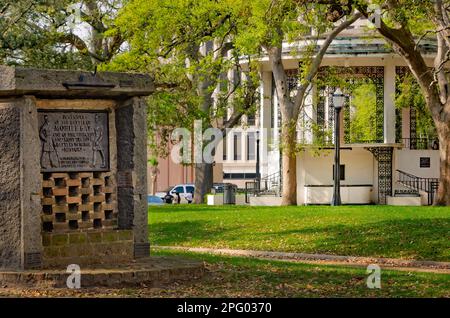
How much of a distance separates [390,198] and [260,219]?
13199mm

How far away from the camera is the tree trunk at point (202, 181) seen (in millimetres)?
44688

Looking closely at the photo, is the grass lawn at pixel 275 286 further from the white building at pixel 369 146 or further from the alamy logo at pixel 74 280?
the white building at pixel 369 146

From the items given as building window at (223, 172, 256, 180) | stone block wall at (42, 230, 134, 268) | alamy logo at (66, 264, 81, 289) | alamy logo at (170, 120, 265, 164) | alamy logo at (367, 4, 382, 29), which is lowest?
alamy logo at (66, 264, 81, 289)

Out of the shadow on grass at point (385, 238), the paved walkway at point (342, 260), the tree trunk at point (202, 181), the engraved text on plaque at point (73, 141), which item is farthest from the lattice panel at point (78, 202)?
the tree trunk at point (202, 181)

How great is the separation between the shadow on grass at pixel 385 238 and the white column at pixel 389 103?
615 inches

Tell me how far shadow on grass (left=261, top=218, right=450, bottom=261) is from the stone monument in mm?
7532

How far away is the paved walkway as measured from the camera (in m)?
18.6

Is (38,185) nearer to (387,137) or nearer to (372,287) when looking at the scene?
(372,287)

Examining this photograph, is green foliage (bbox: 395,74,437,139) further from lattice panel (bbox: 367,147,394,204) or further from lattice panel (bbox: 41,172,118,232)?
lattice panel (bbox: 41,172,118,232)

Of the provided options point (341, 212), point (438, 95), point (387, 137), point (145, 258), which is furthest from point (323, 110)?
point (145, 258)

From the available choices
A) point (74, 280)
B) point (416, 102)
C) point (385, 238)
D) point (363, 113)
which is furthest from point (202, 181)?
point (74, 280)

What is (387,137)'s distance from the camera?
38938 mm

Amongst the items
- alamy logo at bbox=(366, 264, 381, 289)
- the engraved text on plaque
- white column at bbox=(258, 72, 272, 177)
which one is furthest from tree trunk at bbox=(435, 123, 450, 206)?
the engraved text on plaque

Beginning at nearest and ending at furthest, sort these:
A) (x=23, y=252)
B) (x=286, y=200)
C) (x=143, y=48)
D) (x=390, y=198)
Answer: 1. (x=23, y=252)
2. (x=143, y=48)
3. (x=286, y=200)
4. (x=390, y=198)
